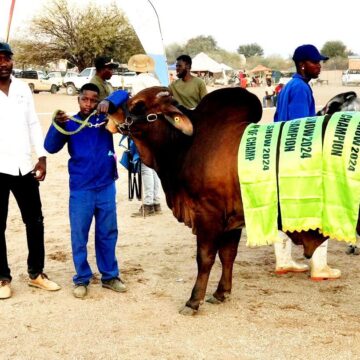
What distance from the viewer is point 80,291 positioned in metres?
4.73

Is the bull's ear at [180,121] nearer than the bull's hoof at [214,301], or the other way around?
the bull's ear at [180,121]

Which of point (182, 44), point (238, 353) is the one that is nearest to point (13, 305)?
point (238, 353)

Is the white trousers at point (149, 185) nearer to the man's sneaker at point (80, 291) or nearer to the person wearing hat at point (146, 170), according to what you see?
the person wearing hat at point (146, 170)

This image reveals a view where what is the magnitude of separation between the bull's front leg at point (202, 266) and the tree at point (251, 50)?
11350cm

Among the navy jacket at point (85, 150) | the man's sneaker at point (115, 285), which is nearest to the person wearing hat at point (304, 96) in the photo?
the navy jacket at point (85, 150)

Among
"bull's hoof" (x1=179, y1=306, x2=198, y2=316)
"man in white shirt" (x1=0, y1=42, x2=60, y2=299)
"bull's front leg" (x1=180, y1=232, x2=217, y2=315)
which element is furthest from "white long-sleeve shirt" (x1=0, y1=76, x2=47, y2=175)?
"bull's hoof" (x1=179, y1=306, x2=198, y2=316)

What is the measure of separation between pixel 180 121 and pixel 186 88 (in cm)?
378

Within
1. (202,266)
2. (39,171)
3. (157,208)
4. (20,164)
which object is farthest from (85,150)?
(157,208)

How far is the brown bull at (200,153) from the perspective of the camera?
4082mm

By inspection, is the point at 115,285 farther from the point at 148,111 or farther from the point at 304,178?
the point at 304,178

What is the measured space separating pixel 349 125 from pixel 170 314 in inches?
77.4

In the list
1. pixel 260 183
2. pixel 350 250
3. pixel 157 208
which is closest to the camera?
pixel 260 183

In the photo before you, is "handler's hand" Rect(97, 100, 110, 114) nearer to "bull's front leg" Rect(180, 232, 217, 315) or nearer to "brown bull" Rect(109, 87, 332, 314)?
"brown bull" Rect(109, 87, 332, 314)

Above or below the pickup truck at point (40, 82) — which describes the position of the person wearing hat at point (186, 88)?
below
